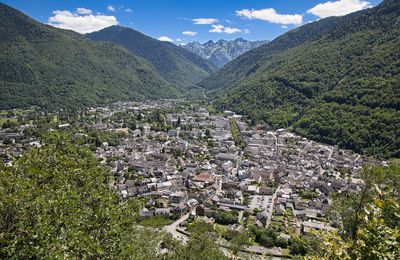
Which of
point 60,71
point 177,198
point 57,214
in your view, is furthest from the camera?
point 60,71

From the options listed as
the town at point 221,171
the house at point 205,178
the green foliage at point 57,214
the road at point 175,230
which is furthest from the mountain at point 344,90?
the green foliage at point 57,214

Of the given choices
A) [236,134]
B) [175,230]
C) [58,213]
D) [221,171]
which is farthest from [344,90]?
[58,213]

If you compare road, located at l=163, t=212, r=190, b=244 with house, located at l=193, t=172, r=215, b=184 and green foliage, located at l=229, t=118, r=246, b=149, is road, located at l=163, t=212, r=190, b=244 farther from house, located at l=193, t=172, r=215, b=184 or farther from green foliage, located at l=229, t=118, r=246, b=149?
green foliage, located at l=229, t=118, r=246, b=149

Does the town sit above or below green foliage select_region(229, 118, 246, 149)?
below

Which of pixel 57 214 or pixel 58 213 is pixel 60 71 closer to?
pixel 58 213

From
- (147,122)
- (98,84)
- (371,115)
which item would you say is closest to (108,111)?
(147,122)

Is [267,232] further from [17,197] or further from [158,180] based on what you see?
[17,197]

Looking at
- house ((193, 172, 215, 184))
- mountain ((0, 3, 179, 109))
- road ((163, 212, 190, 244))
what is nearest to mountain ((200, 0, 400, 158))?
house ((193, 172, 215, 184))
